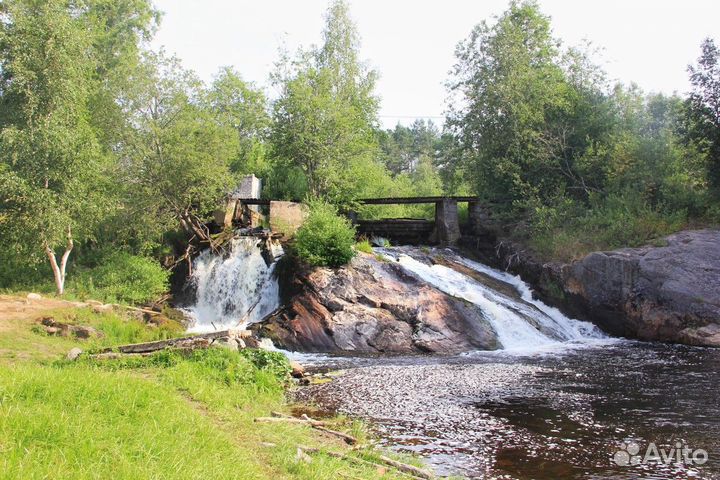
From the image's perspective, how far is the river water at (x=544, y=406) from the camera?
7.80 m

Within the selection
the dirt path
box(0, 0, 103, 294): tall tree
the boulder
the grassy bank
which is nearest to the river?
the boulder

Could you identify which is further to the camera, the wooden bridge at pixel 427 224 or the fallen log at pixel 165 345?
the wooden bridge at pixel 427 224

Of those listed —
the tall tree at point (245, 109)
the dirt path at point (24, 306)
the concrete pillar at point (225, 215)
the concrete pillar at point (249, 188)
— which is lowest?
the dirt path at point (24, 306)

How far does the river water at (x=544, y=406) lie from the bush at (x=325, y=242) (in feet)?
16.5

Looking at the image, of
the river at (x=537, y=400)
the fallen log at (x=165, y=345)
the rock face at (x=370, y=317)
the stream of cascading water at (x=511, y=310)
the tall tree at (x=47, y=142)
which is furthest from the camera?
the tall tree at (x=47, y=142)

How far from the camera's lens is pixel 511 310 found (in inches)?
795

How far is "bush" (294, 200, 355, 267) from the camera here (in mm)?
20625

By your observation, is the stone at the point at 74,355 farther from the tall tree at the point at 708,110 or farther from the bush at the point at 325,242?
the tall tree at the point at 708,110

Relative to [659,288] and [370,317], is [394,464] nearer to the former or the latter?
[370,317]

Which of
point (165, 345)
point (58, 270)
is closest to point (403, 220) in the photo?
point (58, 270)

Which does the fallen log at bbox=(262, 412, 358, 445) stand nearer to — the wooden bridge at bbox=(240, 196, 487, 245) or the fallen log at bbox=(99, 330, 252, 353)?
the fallen log at bbox=(99, 330, 252, 353)

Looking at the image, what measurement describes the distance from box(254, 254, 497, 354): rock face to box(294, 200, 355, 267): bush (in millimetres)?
418

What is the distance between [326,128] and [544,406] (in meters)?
A: 22.5

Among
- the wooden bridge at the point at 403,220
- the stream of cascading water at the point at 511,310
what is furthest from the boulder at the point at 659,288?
the wooden bridge at the point at 403,220
